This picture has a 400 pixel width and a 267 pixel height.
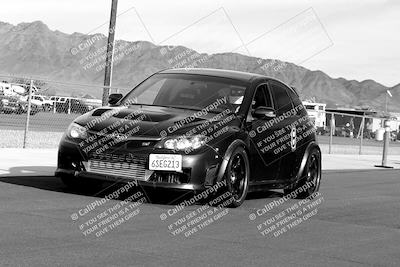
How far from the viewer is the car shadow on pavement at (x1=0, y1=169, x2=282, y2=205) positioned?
902 cm

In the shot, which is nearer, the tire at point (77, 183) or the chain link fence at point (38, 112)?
the tire at point (77, 183)

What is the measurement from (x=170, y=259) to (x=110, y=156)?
2.95 metres

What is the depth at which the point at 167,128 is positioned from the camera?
8.48 meters

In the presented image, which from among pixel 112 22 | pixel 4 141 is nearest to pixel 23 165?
pixel 4 141

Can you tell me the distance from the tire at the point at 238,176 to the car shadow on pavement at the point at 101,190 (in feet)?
1.62

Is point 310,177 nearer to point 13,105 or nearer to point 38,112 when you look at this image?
point 13,105

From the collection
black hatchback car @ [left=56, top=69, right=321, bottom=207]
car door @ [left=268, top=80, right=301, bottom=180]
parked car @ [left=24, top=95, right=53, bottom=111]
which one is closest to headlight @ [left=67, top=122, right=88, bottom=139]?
black hatchback car @ [left=56, top=69, right=321, bottom=207]

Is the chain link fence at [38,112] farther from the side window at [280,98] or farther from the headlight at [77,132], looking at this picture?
the headlight at [77,132]

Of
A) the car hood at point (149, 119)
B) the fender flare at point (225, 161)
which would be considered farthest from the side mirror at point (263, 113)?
the fender flare at point (225, 161)

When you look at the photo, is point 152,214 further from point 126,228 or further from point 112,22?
point 112,22

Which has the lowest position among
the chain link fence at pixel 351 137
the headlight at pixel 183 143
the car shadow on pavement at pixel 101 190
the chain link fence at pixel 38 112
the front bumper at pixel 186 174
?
the chain link fence at pixel 351 137

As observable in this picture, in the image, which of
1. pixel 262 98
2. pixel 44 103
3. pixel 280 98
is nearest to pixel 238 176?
pixel 262 98

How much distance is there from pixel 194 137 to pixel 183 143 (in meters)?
0.15

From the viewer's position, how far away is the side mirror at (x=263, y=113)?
934 cm
